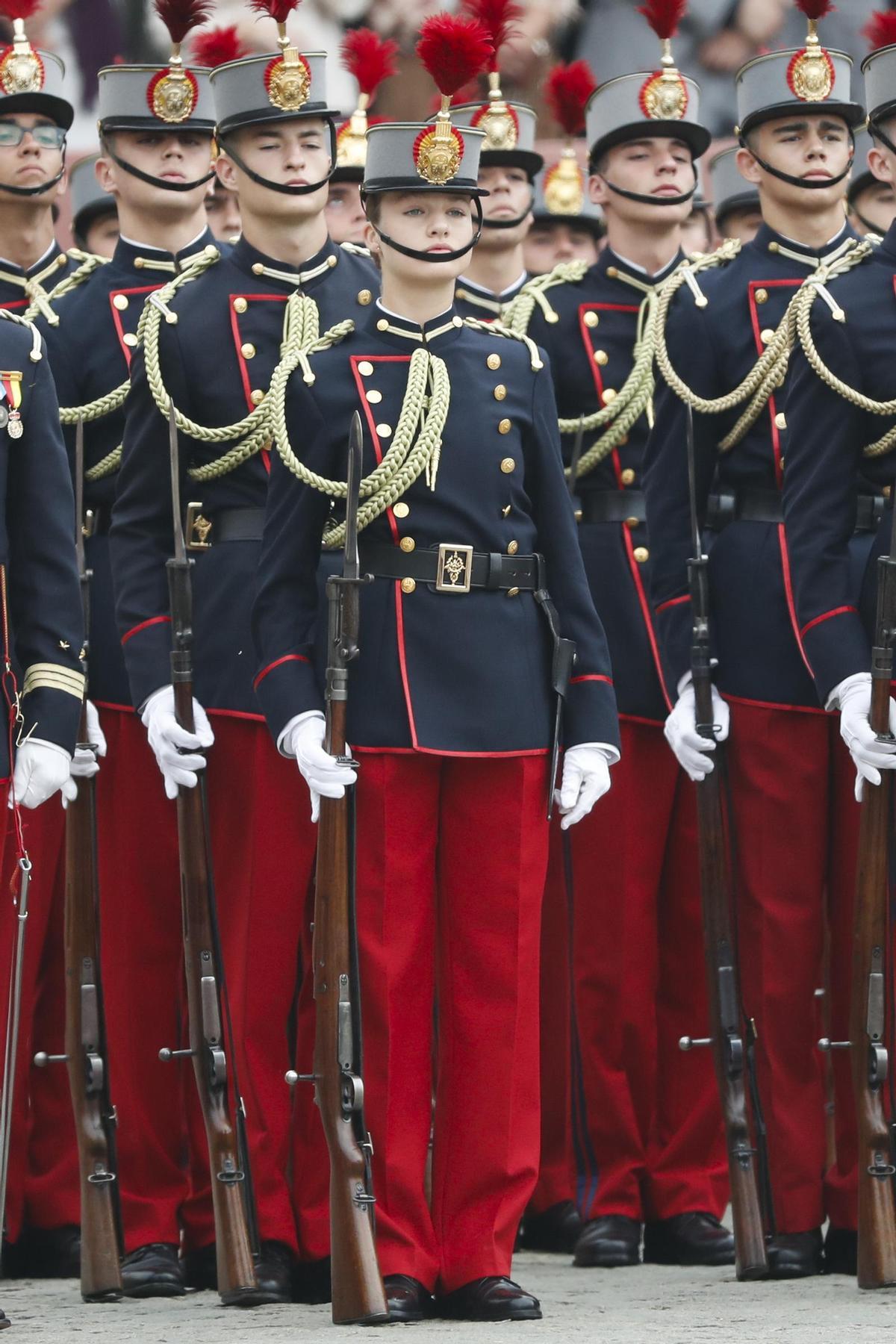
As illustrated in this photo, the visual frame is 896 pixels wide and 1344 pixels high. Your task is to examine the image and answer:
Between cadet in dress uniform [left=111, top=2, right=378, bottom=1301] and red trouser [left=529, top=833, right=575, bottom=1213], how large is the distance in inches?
48.9

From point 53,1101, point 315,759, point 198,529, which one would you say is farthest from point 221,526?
point 53,1101

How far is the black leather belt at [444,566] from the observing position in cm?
660

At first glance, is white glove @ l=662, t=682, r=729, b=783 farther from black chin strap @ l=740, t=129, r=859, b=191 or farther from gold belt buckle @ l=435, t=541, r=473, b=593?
black chin strap @ l=740, t=129, r=859, b=191

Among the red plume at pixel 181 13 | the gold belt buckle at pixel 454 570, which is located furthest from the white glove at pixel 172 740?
the red plume at pixel 181 13

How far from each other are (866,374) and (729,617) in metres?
0.83

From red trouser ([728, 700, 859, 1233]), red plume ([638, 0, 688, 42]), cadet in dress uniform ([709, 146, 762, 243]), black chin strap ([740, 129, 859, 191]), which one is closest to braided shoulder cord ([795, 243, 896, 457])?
black chin strap ([740, 129, 859, 191])

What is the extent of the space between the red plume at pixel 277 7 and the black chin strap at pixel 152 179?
2.43 feet

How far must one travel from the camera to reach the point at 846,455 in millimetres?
6988

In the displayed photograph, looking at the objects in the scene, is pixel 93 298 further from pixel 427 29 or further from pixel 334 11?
pixel 334 11

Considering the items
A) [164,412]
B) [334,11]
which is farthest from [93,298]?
[334,11]

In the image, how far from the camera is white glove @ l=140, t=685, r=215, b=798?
275 inches

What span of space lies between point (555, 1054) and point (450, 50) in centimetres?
296

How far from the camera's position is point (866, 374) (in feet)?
22.9

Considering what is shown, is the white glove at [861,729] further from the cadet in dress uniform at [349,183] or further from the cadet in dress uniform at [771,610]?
the cadet in dress uniform at [349,183]
